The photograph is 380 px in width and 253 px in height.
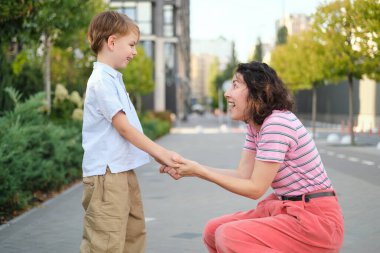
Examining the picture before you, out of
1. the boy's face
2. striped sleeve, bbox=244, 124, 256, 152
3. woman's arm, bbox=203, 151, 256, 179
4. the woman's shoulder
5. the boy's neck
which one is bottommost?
A: woman's arm, bbox=203, 151, 256, 179

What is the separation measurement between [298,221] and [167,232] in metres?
3.56

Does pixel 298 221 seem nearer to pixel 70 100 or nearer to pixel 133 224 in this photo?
pixel 133 224

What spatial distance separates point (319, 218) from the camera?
321 centimetres

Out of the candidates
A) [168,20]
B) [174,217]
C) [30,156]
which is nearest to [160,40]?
[168,20]

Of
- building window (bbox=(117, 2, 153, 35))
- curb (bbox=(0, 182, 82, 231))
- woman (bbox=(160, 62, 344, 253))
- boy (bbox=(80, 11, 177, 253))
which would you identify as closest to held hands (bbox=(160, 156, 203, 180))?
woman (bbox=(160, 62, 344, 253))

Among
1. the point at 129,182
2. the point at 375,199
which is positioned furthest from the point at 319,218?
the point at 375,199

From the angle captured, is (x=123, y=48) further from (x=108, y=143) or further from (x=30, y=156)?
(x=30, y=156)

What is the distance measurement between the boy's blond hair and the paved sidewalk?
2.65 meters

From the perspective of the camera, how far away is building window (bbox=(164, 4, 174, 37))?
197 ft

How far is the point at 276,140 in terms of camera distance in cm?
318

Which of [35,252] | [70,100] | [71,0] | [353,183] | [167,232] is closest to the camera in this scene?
[35,252]

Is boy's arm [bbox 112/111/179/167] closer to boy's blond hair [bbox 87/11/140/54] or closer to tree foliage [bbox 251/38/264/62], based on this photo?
boy's blond hair [bbox 87/11/140/54]

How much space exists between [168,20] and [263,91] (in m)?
57.9

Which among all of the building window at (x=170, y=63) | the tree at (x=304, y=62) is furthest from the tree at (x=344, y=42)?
the building window at (x=170, y=63)
